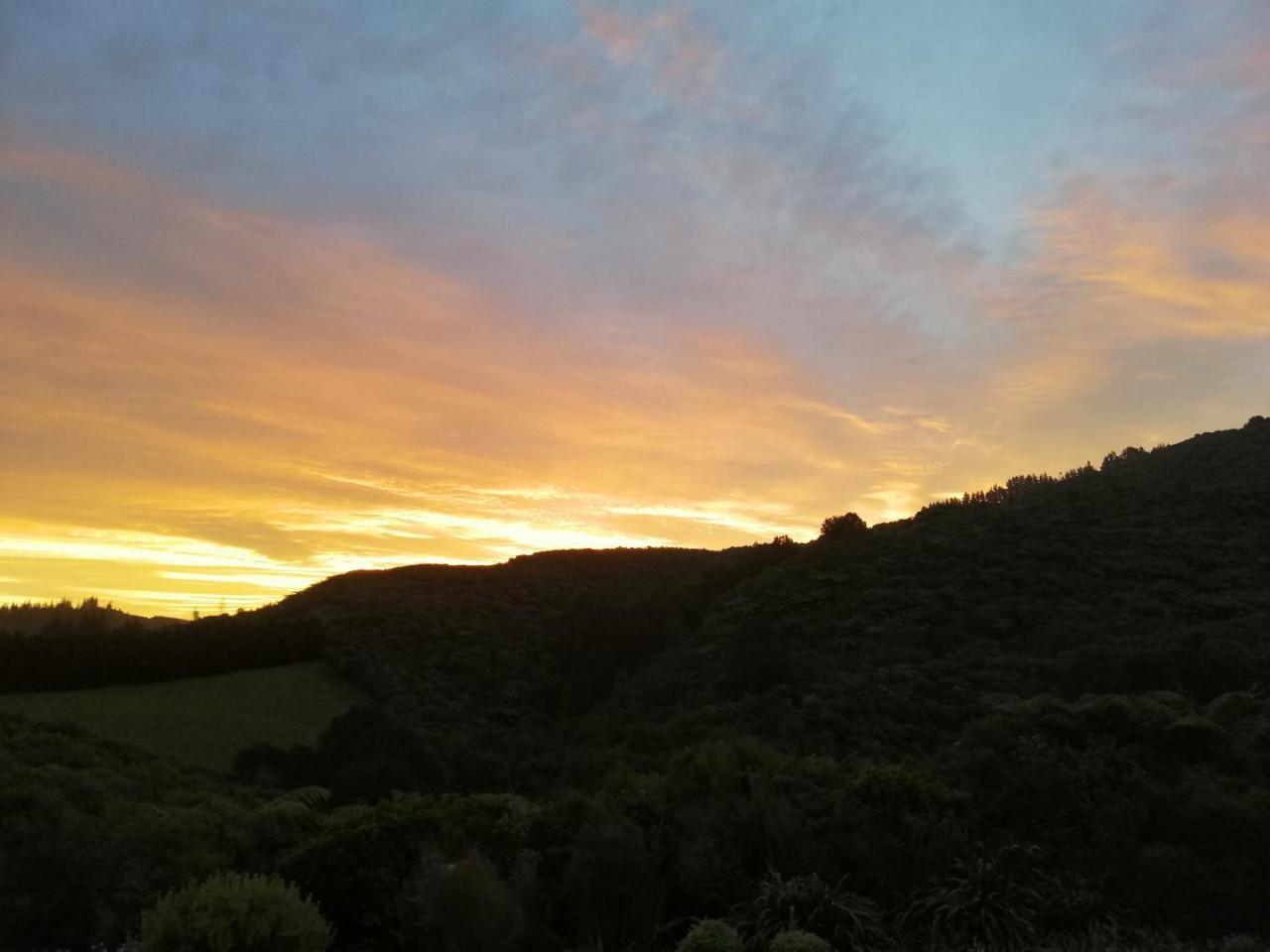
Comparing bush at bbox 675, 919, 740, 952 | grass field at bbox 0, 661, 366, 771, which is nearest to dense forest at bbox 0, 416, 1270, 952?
bush at bbox 675, 919, 740, 952

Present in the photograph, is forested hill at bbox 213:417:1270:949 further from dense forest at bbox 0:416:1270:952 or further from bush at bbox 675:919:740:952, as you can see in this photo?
bush at bbox 675:919:740:952

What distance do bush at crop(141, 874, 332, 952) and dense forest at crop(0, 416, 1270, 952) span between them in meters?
0.05

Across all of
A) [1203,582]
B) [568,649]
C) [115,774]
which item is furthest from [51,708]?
[1203,582]

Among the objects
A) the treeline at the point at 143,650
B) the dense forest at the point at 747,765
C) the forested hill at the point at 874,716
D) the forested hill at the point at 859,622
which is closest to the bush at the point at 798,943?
the dense forest at the point at 747,765

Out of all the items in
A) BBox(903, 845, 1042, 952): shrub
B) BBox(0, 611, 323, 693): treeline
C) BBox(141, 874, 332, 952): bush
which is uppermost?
BBox(0, 611, 323, 693): treeline

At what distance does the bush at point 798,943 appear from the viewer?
330 inches

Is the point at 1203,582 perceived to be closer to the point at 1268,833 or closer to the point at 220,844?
the point at 1268,833

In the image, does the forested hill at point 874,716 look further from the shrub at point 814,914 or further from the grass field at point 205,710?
the grass field at point 205,710

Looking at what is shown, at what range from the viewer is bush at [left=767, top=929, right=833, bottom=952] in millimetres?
8391

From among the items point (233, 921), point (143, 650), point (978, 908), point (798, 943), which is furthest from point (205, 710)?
point (978, 908)

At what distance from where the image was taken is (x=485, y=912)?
8250 mm

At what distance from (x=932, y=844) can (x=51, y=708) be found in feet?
80.5

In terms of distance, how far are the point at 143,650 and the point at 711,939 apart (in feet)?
86.4

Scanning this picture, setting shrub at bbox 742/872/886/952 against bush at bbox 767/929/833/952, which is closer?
bush at bbox 767/929/833/952
